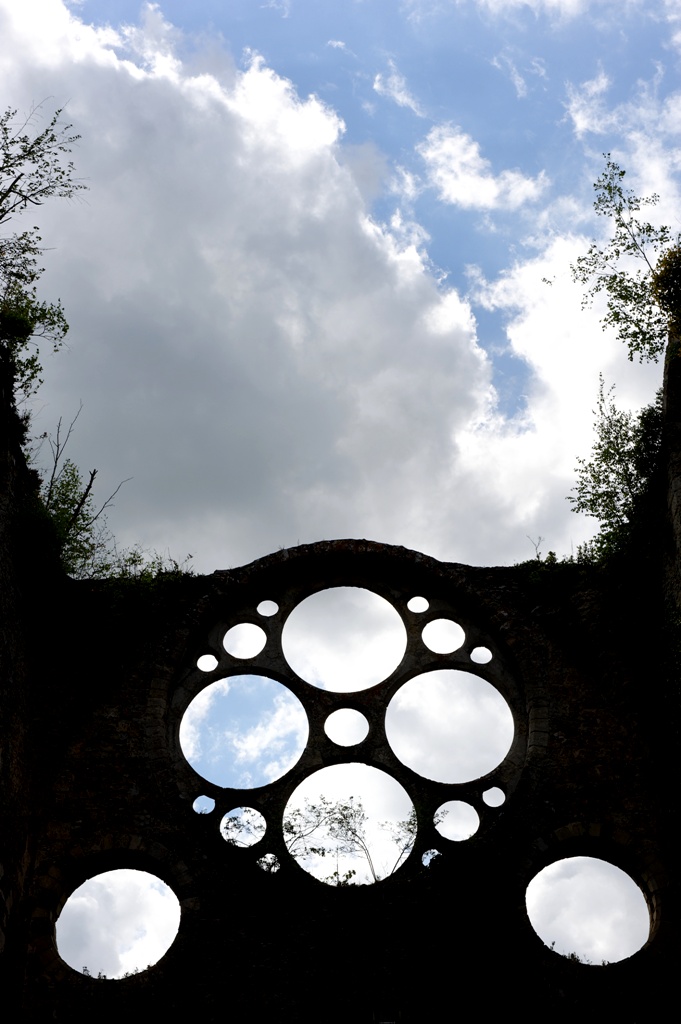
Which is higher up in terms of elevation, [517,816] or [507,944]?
[517,816]

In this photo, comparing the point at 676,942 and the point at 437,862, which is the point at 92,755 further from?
the point at 676,942

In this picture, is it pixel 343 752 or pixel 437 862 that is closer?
pixel 437 862

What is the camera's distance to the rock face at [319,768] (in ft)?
29.8

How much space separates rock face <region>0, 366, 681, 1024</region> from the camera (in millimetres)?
9070

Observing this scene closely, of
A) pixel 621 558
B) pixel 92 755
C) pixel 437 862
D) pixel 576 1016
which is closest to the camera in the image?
pixel 576 1016

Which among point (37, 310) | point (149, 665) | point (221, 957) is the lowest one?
point (221, 957)

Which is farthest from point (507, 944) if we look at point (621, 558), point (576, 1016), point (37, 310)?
point (37, 310)

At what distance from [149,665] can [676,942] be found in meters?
5.86

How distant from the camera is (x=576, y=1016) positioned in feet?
29.1

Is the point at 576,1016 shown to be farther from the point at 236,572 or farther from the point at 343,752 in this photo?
the point at 236,572

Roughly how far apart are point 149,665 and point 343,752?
2290 mm

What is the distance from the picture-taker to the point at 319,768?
1074 cm

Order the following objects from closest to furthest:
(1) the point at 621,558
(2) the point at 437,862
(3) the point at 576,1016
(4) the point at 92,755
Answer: (3) the point at 576,1016 < (2) the point at 437,862 < (4) the point at 92,755 < (1) the point at 621,558

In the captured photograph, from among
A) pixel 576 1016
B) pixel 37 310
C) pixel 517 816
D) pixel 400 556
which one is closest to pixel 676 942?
pixel 576 1016
